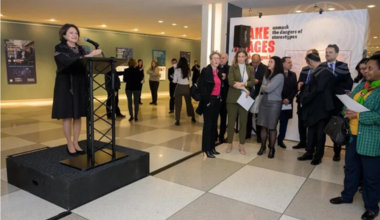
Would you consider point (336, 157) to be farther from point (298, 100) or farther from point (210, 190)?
point (210, 190)

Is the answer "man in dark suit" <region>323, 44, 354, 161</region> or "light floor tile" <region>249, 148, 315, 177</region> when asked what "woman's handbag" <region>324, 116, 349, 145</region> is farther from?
"man in dark suit" <region>323, 44, 354, 161</region>

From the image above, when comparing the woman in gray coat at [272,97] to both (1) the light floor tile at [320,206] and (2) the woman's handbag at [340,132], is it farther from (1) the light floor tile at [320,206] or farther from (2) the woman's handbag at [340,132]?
(2) the woman's handbag at [340,132]

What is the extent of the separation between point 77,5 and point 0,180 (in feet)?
17.2

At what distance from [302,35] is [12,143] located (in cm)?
574

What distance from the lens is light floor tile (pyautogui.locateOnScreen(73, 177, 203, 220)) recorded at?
108 inches

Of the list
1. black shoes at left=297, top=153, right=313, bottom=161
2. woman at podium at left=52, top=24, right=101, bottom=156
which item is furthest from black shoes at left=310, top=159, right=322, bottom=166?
woman at podium at left=52, top=24, right=101, bottom=156

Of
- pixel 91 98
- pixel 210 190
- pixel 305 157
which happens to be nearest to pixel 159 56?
pixel 305 157

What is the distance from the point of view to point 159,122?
736 centimetres

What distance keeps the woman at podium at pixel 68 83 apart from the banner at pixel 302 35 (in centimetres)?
373

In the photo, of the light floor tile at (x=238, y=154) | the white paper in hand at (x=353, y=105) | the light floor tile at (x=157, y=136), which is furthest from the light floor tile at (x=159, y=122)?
the white paper in hand at (x=353, y=105)

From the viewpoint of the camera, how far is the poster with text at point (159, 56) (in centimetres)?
1447

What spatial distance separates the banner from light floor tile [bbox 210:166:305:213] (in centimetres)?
219

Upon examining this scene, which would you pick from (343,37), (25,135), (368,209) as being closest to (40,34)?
(25,135)

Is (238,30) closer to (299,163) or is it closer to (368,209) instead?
(299,163)
